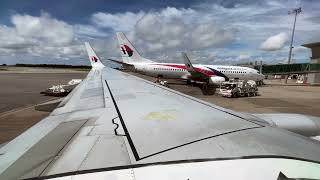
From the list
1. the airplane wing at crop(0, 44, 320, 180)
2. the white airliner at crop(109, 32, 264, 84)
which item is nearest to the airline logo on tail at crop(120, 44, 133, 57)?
the white airliner at crop(109, 32, 264, 84)

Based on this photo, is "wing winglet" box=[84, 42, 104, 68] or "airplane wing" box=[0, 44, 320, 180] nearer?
"airplane wing" box=[0, 44, 320, 180]

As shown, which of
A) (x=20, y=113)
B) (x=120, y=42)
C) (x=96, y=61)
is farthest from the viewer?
(x=120, y=42)

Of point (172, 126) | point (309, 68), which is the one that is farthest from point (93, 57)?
point (309, 68)

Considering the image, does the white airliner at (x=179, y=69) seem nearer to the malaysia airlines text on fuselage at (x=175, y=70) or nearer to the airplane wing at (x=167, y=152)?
the malaysia airlines text on fuselage at (x=175, y=70)

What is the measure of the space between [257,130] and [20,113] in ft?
53.2

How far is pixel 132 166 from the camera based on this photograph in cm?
200

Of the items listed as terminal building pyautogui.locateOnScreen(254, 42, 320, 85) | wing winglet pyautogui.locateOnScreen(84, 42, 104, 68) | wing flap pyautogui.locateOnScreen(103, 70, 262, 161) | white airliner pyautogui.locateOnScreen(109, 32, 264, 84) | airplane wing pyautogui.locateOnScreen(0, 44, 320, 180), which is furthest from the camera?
terminal building pyautogui.locateOnScreen(254, 42, 320, 85)

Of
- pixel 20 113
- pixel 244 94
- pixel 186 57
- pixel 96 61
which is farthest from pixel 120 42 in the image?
pixel 20 113

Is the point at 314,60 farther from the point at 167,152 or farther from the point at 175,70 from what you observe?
the point at 167,152

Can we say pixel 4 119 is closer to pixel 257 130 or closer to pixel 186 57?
pixel 257 130

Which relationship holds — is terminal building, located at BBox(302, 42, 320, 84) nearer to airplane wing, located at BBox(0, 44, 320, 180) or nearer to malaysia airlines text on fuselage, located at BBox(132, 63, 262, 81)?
malaysia airlines text on fuselage, located at BBox(132, 63, 262, 81)

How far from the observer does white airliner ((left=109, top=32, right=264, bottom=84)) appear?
139 ft

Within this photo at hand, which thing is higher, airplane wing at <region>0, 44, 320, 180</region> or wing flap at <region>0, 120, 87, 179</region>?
airplane wing at <region>0, 44, 320, 180</region>

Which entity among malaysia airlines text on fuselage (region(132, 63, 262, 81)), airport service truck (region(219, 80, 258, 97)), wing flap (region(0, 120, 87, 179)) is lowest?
airport service truck (region(219, 80, 258, 97))
